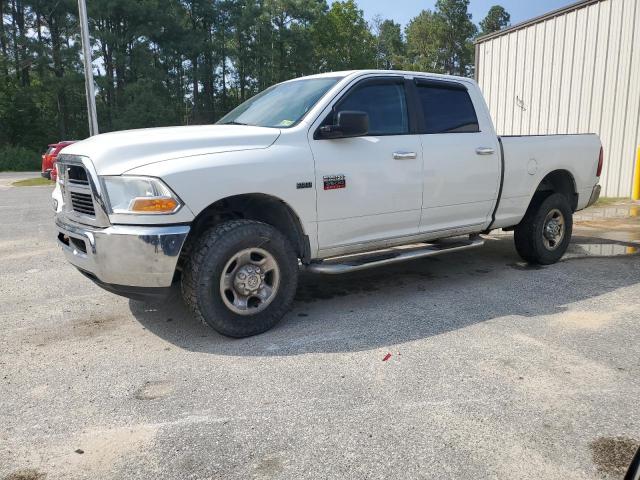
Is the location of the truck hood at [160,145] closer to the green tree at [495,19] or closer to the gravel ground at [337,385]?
the gravel ground at [337,385]

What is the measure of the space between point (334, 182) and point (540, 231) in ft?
9.86

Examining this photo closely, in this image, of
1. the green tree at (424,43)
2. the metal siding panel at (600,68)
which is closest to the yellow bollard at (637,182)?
the metal siding panel at (600,68)

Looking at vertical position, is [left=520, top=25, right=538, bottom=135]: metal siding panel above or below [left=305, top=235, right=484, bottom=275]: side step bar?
above

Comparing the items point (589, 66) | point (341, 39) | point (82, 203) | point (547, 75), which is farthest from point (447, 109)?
point (341, 39)

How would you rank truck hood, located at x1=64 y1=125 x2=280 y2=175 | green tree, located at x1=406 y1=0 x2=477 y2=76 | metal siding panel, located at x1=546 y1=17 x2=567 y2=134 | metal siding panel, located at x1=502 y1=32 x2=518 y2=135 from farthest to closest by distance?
1. green tree, located at x1=406 y1=0 x2=477 y2=76
2. metal siding panel, located at x1=502 y1=32 x2=518 y2=135
3. metal siding panel, located at x1=546 y1=17 x2=567 y2=134
4. truck hood, located at x1=64 y1=125 x2=280 y2=175

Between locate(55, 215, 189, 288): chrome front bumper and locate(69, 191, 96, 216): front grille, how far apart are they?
0.58 ft

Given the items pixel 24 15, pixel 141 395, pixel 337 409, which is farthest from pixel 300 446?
pixel 24 15

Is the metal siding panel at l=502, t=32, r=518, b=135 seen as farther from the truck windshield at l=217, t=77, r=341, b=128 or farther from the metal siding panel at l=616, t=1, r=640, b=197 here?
the truck windshield at l=217, t=77, r=341, b=128

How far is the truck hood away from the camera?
12.5 ft

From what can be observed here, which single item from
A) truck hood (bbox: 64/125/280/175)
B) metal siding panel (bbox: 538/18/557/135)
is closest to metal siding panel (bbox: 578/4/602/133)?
metal siding panel (bbox: 538/18/557/135)

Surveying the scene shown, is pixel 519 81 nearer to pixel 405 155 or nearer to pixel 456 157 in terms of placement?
pixel 456 157

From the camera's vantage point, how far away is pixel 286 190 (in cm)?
420

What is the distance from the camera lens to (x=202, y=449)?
2717 mm

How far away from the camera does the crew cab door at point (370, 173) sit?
4445 millimetres
